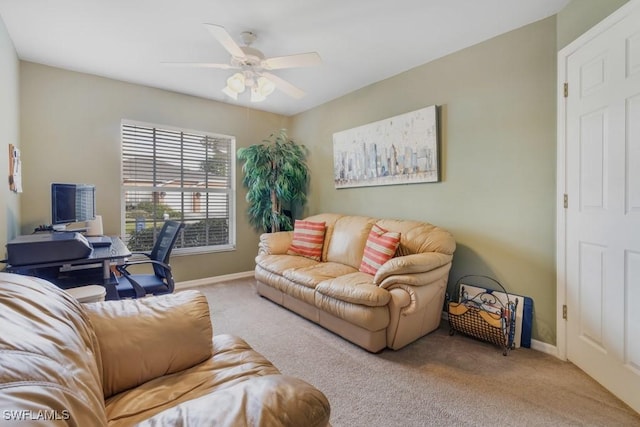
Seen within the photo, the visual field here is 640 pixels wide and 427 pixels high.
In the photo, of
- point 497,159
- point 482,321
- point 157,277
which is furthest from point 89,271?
point 497,159

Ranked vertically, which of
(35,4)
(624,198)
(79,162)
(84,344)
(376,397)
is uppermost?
(35,4)

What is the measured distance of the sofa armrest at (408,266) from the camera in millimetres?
2211

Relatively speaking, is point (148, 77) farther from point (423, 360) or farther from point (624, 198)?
point (624, 198)

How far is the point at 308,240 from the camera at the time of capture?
3.50 metres

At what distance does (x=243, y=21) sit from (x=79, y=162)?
95.7 inches

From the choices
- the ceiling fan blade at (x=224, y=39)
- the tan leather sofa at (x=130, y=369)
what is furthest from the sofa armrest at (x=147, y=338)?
the ceiling fan blade at (x=224, y=39)

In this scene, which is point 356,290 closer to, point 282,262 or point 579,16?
point 282,262

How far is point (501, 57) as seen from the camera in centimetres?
250

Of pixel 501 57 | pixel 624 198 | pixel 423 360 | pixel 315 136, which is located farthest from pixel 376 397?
pixel 315 136

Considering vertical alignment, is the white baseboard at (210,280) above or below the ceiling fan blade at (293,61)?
below

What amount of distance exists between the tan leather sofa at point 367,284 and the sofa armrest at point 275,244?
14 centimetres

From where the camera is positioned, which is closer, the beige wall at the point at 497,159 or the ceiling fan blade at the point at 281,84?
the beige wall at the point at 497,159

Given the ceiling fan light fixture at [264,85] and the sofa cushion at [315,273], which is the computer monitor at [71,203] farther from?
the sofa cushion at [315,273]

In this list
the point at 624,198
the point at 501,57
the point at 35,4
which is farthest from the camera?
the point at 501,57
